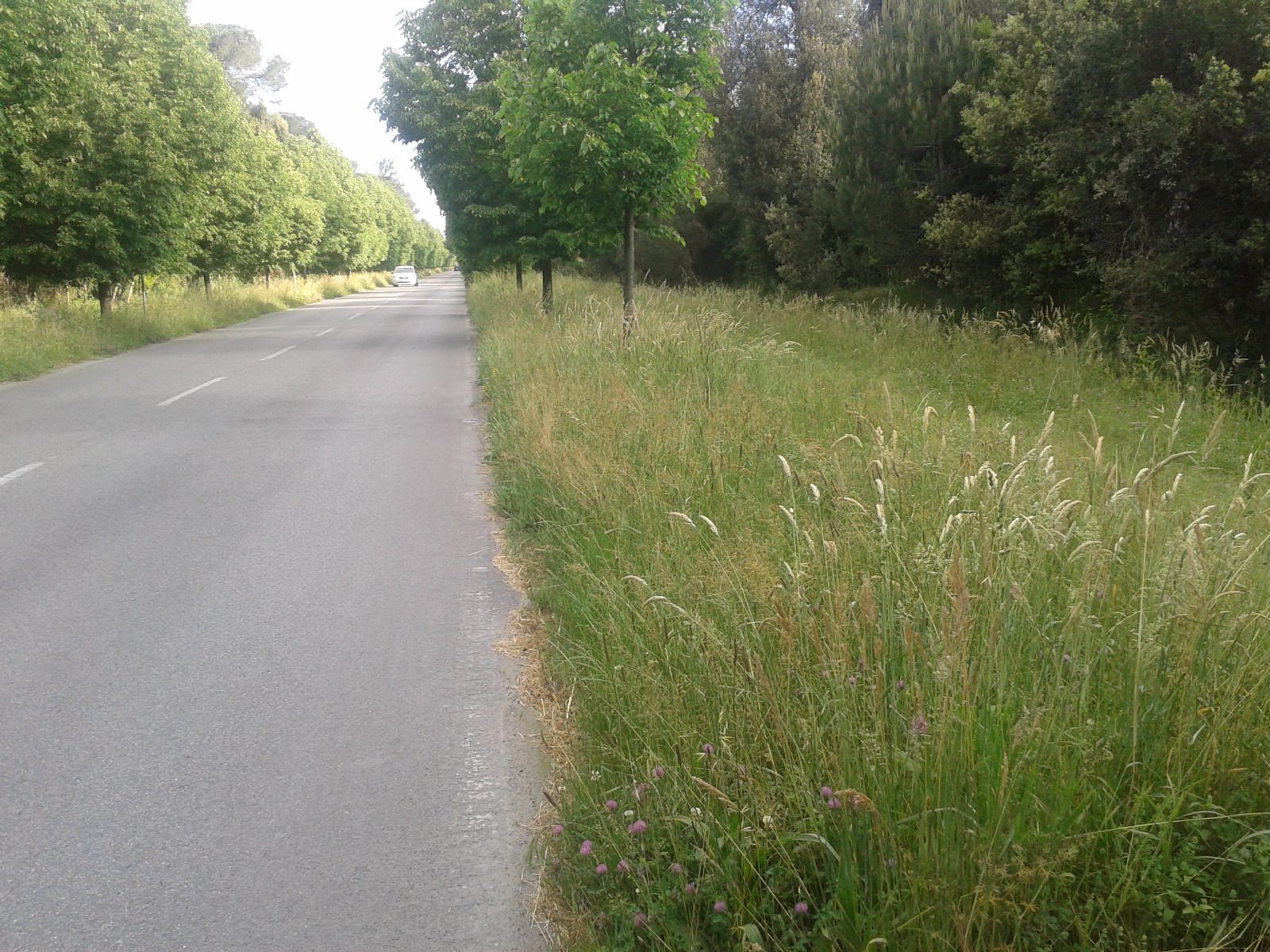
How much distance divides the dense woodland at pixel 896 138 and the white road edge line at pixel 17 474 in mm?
6920

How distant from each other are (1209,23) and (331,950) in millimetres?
13257

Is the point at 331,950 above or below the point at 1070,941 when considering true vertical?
below

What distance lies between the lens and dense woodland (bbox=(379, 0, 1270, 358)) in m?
12.3

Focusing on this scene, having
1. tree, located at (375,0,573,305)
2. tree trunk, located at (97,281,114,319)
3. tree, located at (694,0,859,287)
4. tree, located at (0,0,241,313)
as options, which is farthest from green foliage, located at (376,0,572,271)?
tree trunk, located at (97,281,114,319)

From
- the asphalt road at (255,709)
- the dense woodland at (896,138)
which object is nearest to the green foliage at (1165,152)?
the dense woodland at (896,138)

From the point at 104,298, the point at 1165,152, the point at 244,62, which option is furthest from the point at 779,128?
the point at 244,62

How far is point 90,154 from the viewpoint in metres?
21.6

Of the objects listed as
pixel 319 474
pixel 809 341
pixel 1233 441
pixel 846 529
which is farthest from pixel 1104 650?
pixel 809 341

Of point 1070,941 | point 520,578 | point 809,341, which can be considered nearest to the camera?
point 1070,941

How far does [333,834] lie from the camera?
12.0ft

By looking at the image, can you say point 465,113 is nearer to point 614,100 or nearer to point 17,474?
point 614,100

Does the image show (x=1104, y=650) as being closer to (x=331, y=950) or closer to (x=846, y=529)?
(x=846, y=529)

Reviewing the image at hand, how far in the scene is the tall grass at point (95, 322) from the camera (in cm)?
1872

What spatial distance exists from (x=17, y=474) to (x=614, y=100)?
7.82 meters
